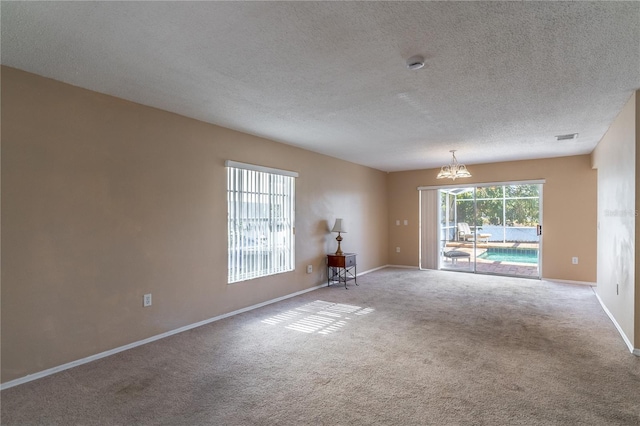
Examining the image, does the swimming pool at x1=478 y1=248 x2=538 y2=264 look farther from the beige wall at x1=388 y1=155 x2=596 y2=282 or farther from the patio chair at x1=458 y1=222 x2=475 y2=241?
the beige wall at x1=388 y1=155 x2=596 y2=282

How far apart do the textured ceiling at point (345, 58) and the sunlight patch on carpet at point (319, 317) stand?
2467mm

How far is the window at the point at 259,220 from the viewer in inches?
174

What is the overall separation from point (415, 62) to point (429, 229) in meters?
5.99

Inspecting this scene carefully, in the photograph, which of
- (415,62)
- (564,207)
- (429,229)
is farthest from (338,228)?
(564,207)

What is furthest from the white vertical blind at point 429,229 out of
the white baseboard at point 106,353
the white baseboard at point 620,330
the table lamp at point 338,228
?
the white baseboard at point 106,353

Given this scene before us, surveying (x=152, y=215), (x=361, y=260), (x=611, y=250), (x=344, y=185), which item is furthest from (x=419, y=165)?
(x=152, y=215)

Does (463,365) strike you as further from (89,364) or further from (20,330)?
(20,330)

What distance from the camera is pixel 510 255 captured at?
920 cm

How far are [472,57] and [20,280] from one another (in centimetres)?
390

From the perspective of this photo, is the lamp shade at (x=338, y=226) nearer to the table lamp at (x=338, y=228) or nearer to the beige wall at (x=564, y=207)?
the table lamp at (x=338, y=228)

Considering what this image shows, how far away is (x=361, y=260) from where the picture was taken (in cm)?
730

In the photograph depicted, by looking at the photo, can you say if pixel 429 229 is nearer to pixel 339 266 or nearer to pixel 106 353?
pixel 339 266

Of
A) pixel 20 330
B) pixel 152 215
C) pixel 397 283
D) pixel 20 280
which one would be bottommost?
pixel 397 283

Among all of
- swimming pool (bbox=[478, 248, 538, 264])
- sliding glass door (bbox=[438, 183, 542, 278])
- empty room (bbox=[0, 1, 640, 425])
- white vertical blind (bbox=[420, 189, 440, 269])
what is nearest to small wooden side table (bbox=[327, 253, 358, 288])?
empty room (bbox=[0, 1, 640, 425])
